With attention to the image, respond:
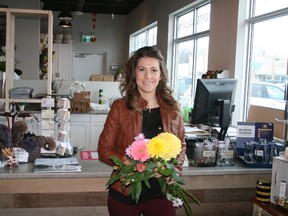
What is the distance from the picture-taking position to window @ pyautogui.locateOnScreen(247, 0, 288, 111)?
3752 millimetres

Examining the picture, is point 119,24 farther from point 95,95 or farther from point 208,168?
point 208,168

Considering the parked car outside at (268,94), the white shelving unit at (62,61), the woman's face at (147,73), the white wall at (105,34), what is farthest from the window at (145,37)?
the woman's face at (147,73)

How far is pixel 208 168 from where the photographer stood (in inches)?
97.3

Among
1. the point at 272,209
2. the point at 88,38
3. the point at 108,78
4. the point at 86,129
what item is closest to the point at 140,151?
the point at 272,209

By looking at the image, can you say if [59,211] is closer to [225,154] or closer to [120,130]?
[120,130]

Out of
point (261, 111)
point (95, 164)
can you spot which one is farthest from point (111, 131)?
point (261, 111)

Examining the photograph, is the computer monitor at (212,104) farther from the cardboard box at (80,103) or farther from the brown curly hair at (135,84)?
the cardboard box at (80,103)

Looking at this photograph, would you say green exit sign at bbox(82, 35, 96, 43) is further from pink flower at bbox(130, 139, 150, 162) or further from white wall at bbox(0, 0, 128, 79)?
pink flower at bbox(130, 139, 150, 162)

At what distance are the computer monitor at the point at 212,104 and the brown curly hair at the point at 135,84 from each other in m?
0.86

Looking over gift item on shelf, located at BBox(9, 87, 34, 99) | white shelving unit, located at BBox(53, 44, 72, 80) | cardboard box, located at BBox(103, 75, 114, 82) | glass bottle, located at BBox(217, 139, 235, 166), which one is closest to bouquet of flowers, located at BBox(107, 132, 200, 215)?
glass bottle, located at BBox(217, 139, 235, 166)

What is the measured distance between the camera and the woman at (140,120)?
1752 mm

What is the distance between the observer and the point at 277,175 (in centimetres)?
219

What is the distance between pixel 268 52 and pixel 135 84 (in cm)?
265

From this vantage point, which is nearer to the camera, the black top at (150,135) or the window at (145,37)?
the black top at (150,135)
